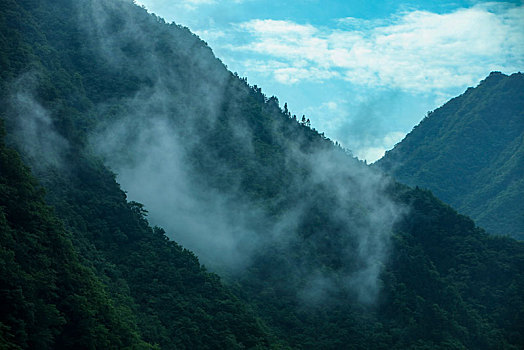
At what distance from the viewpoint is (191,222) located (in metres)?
48.7

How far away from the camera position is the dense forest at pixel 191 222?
28.9 m

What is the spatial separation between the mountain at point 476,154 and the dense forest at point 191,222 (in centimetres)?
2178

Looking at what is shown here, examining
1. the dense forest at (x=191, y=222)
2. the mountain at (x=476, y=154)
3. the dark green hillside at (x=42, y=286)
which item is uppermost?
the mountain at (x=476, y=154)

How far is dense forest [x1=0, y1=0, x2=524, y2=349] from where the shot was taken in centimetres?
2889

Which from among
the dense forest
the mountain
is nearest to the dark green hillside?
the dense forest

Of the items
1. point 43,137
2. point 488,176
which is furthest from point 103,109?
point 488,176

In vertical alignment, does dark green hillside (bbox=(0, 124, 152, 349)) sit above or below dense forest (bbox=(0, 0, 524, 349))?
below

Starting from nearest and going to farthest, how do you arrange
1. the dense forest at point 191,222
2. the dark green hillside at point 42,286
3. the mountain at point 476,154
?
the dark green hillside at point 42,286, the dense forest at point 191,222, the mountain at point 476,154

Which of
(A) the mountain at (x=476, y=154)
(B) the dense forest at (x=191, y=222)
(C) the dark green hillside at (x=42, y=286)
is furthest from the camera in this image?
(A) the mountain at (x=476, y=154)

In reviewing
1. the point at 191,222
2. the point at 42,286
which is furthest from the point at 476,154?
the point at 42,286

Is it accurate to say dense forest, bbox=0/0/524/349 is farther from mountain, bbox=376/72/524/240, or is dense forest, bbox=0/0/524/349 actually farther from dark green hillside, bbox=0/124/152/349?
mountain, bbox=376/72/524/240

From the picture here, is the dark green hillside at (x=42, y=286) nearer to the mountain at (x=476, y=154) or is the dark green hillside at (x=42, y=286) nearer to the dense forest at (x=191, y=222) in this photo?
the dense forest at (x=191, y=222)

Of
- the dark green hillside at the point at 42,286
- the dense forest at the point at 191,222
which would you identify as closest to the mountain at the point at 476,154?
the dense forest at the point at 191,222

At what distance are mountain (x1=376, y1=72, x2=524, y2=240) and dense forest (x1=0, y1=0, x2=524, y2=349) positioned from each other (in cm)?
2178
